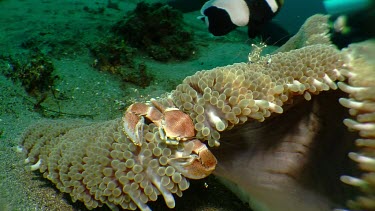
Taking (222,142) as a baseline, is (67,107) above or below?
below

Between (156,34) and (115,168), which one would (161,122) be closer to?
(115,168)

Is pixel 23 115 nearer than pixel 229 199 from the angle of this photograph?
No

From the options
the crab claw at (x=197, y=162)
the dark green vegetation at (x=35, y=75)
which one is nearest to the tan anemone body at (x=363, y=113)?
the crab claw at (x=197, y=162)

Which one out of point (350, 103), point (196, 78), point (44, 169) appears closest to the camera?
point (350, 103)

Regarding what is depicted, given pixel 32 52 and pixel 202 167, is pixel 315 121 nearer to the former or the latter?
pixel 202 167

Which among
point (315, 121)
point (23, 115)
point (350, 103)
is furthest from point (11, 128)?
point (350, 103)

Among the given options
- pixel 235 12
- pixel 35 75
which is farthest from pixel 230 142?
pixel 35 75

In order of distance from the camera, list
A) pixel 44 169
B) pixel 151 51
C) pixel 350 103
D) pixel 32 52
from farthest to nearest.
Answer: pixel 151 51 < pixel 32 52 < pixel 44 169 < pixel 350 103
